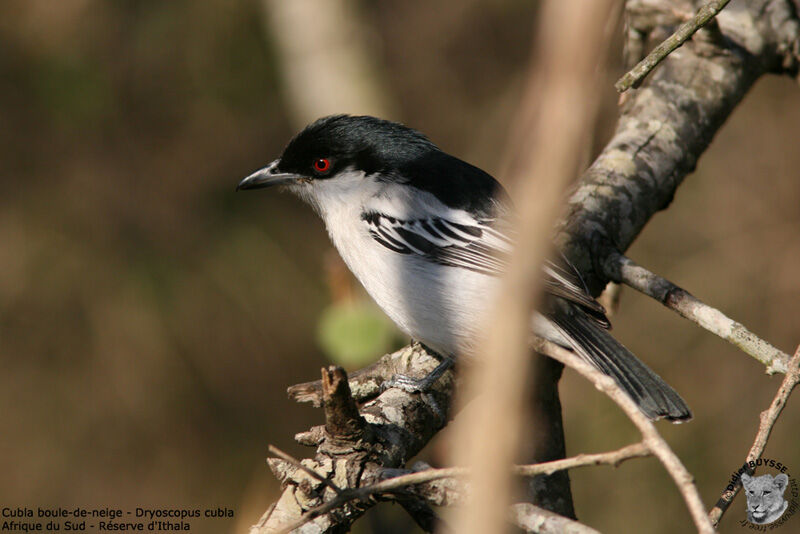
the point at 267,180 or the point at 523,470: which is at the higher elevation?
the point at 267,180

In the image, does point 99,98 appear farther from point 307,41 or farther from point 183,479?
point 183,479

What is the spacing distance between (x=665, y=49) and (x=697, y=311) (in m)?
1.17

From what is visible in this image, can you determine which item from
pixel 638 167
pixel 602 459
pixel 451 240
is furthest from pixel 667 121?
pixel 602 459

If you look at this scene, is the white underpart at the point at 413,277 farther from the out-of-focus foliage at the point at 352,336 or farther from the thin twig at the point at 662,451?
the thin twig at the point at 662,451

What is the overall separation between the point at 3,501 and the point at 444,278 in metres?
4.77

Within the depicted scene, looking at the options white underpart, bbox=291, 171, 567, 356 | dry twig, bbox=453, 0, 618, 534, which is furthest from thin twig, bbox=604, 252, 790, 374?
dry twig, bbox=453, 0, 618, 534

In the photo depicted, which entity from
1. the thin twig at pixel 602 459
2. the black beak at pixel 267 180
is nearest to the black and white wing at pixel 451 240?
the black beak at pixel 267 180

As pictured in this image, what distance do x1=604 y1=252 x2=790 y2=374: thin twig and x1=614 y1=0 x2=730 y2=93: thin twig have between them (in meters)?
1.06

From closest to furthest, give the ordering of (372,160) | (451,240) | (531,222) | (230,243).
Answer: (531,222) < (451,240) < (372,160) < (230,243)

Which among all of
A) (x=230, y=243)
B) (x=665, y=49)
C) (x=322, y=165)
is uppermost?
(x=665, y=49)

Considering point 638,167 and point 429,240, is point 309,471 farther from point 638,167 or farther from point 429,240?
point 638,167

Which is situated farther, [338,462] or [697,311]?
[697,311]

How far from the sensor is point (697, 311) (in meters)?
2.88

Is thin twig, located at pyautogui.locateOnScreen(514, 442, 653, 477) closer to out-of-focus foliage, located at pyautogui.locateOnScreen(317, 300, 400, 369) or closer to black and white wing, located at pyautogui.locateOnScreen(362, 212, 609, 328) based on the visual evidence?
black and white wing, located at pyautogui.locateOnScreen(362, 212, 609, 328)
